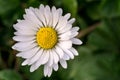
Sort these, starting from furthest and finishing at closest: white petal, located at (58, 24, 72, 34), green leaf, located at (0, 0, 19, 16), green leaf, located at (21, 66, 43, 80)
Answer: green leaf, located at (0, 0, 19, 16) < green leaf, located at (21, 66, 43, 80) < white petal, located at (58, 24, 72, 34)

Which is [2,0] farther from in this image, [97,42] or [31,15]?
[97,42]

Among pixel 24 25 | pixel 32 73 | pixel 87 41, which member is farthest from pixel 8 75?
pixel 87 41

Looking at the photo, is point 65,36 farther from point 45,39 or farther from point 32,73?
point 32,73

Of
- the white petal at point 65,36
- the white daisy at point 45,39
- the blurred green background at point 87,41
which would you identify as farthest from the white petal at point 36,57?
the blurred green background at point 87,41

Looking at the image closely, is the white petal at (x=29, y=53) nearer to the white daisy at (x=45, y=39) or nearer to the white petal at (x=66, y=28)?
the white daisy at (x=45, y=39)

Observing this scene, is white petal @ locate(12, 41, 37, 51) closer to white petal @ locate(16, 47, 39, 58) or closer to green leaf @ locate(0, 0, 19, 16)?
white petal @ locate(16, 47, 39, 58)

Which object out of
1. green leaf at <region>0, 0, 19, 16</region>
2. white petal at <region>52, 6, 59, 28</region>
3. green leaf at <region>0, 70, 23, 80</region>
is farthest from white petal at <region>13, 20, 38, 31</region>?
green leaf at <region>0, 0, 19, 16</region>
